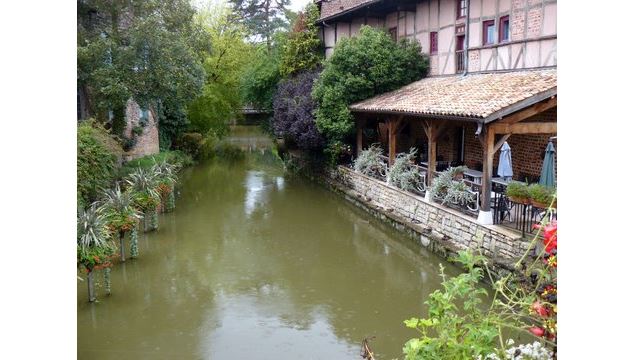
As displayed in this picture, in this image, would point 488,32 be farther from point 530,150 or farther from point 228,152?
point 228,152

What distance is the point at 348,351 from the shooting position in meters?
8.19

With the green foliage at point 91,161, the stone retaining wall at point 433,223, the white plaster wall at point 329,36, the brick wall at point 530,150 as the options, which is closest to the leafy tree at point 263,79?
the white plaster wall at point 329,36

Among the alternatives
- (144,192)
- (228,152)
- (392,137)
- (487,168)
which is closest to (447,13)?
(392,137)

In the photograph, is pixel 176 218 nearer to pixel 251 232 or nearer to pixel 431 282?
pixel 251 232

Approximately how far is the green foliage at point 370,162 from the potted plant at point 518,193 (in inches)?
310

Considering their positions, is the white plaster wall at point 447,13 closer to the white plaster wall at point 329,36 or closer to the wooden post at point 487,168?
the wooden post at point 487,168

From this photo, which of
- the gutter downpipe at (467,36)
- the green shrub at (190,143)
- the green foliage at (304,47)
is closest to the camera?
the gutter downpipe at (467,36)

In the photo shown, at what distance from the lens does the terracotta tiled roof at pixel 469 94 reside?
11.7 meters

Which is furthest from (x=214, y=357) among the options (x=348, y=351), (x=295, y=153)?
(x=295, y=153)

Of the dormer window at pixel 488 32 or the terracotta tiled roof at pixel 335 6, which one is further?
the terracotta tiled roof at pixel 335 6

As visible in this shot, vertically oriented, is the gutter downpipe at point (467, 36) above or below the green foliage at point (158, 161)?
above
